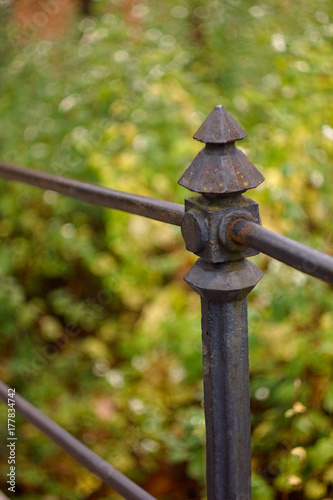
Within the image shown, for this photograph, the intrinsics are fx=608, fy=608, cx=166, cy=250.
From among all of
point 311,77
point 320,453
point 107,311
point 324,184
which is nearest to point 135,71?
point 311,77

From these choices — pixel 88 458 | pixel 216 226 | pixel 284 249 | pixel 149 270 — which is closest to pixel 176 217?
pixel 216 226

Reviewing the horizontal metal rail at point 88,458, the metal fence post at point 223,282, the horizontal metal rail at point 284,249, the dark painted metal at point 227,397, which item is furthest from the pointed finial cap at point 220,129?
the horizontal metal rail at point 88,458

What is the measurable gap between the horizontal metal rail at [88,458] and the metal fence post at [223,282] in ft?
0.62

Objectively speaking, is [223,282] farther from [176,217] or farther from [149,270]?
[149,270]

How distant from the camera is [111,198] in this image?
1.07m

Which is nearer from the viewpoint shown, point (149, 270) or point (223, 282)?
point (223, 282)

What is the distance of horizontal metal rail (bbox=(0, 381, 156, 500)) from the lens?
101 centimetres

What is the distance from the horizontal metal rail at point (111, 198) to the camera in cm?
93

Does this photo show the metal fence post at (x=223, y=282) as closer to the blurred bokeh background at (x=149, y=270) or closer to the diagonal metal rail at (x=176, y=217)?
the diagonal metal rail at (x=176, y=217)

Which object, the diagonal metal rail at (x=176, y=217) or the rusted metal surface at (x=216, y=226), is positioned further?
the rusted metal surface at (x=216, y=226)

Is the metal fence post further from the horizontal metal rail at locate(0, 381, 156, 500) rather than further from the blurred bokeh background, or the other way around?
the blurred bokeh background

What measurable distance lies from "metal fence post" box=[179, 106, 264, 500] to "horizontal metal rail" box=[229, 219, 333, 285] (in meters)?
0.03

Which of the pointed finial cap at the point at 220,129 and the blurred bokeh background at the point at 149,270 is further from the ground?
the pointed finial cap at the point at 220,129

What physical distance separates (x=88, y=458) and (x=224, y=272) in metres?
0.53
